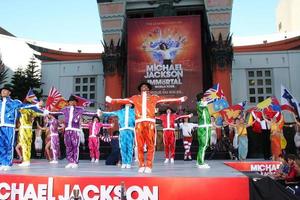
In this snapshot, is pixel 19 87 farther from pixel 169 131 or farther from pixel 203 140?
pixel 203 140

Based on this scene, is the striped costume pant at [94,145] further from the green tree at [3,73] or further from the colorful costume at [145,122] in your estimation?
the green tree at [3,73]

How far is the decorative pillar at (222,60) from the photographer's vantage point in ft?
68.5

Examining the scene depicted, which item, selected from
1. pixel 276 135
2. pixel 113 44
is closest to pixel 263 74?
pixel 113 44

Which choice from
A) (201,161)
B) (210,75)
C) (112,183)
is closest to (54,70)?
(210,75)

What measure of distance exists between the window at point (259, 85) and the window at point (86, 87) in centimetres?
1033

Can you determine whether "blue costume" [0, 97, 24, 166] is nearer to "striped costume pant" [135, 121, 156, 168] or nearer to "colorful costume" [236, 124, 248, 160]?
"striped costume pant" [135, 121, 156, 168]

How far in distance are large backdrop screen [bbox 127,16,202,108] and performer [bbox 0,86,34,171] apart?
13106mm

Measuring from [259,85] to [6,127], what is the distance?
1768cm

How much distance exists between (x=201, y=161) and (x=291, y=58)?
16.3m

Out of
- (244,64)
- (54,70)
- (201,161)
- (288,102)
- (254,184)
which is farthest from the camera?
(54,70)

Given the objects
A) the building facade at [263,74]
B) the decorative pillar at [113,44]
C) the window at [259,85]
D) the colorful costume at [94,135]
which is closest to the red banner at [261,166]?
the colorful costume at [94,135]

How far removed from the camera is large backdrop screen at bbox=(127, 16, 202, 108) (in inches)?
800

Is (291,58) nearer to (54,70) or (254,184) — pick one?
(54,70)

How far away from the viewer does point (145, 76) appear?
67.9 feet
